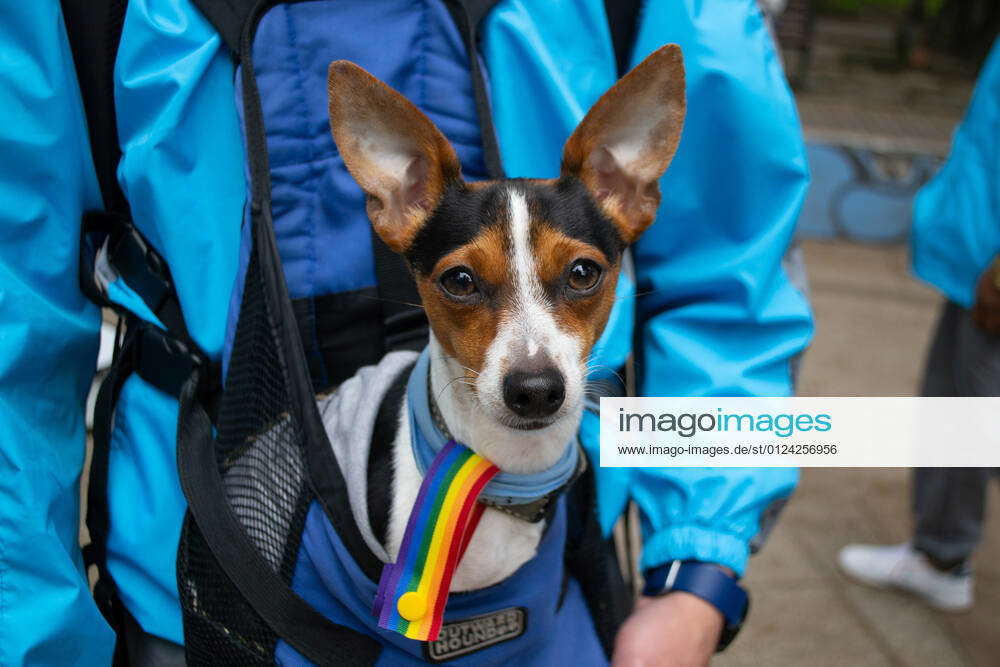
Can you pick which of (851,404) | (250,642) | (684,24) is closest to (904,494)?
(851,404)

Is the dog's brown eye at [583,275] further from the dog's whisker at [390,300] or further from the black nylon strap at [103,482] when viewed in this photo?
the black nylon strap at [103,482]

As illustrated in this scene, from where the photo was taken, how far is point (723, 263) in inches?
64.1

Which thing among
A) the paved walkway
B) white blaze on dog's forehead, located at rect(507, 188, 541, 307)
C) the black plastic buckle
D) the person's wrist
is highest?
white blaze on dog's forehead, located at rect(507, 188, 541, 307)

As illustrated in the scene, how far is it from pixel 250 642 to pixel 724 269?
1.02 metres

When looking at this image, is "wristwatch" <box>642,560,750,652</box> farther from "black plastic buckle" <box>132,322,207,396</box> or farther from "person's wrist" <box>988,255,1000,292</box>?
"person's wrist" <box>988,255,1000,292</box>

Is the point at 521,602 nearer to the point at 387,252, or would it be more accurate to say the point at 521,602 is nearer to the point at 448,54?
the point at 387,252

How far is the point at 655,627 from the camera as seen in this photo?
1469 mm

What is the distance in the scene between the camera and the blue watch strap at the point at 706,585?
152 cm

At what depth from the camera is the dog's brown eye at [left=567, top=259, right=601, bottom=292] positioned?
5.13 feet

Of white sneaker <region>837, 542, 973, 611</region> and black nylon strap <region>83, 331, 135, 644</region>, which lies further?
white sneaker <region>837, 542, 973, 611</region>

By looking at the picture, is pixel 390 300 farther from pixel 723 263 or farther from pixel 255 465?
pixel 723 263

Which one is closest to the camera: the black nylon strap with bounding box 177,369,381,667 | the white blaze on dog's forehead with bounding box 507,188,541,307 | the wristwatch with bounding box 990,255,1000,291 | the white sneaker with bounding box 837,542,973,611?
the black nylon strap with bounding box 177,369,381,667

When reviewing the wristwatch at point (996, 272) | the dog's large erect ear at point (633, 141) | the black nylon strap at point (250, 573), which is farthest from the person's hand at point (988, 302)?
the black nylon strap at point (250, 573)

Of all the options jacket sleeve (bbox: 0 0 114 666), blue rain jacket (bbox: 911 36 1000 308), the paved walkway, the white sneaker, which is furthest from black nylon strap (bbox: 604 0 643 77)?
the white sneaker
